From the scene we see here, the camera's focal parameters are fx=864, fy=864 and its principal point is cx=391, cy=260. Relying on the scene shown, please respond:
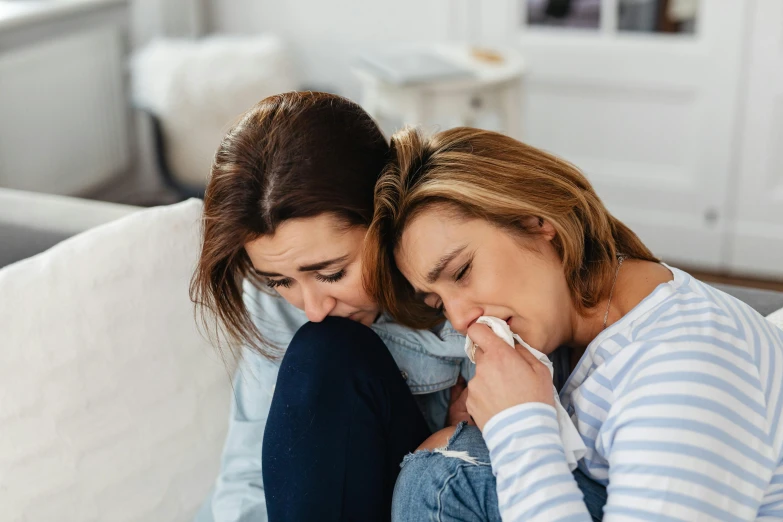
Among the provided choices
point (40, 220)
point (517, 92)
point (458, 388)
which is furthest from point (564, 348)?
point (517, 92)

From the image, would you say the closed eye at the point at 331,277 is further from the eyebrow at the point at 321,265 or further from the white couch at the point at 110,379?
the white couch at the point at 110,379

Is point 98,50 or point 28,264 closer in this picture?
point 28,264

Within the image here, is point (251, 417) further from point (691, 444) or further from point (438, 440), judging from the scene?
point (691, 444)

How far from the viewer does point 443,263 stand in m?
1.08

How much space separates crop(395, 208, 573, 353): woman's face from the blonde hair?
0.01m

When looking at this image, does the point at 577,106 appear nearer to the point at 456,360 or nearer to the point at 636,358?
the point at 456,360

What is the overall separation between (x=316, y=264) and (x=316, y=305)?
69 millimetres

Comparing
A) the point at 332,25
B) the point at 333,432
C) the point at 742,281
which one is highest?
the point at 332,25

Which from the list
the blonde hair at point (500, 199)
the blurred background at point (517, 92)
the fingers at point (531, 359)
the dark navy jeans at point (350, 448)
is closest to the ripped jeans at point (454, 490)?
the dark navy jeans at point (350, 448)

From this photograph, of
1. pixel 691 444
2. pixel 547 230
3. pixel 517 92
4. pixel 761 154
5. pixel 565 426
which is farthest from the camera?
pixel 761 154

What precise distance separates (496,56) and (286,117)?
164cm

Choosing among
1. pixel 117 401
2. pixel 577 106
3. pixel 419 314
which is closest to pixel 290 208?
pixel 419 314

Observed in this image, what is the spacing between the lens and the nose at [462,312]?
1104 mm

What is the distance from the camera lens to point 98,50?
318cm
